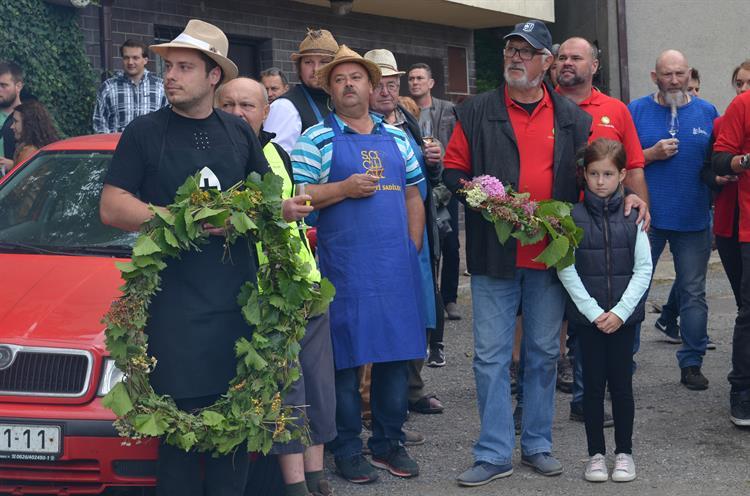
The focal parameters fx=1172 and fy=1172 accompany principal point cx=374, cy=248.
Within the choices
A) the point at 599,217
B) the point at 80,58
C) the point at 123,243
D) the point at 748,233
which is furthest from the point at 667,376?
the point at 80,58

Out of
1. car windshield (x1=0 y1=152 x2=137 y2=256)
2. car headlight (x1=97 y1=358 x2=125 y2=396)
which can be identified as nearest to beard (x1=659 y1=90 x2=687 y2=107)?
car windshield (x1=0 y1=152 x2=137 y2=256)

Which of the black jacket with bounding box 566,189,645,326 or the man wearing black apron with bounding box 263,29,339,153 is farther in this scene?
the man wearing black apron with bounding box 263,29,339,153

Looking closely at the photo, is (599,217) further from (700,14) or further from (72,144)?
(700,14)

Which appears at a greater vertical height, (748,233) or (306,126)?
(306,126)

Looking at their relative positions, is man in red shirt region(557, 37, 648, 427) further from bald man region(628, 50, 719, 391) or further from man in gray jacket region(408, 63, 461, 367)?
man in gray jacket region(408, 63, 461, 367)

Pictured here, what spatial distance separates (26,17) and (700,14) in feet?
41.5

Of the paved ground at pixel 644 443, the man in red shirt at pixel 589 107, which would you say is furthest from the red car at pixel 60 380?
the man in red shirt at pixel 589 107

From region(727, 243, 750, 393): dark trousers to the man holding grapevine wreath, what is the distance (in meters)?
1.22

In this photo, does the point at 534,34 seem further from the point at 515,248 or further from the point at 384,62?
the point at 384,62

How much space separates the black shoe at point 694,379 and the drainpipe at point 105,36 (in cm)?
761

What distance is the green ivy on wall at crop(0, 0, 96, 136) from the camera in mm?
11836

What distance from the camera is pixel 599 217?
5938mm

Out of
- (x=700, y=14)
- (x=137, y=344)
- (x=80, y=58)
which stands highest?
(x=700, y=14)

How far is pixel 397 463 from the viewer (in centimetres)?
610
